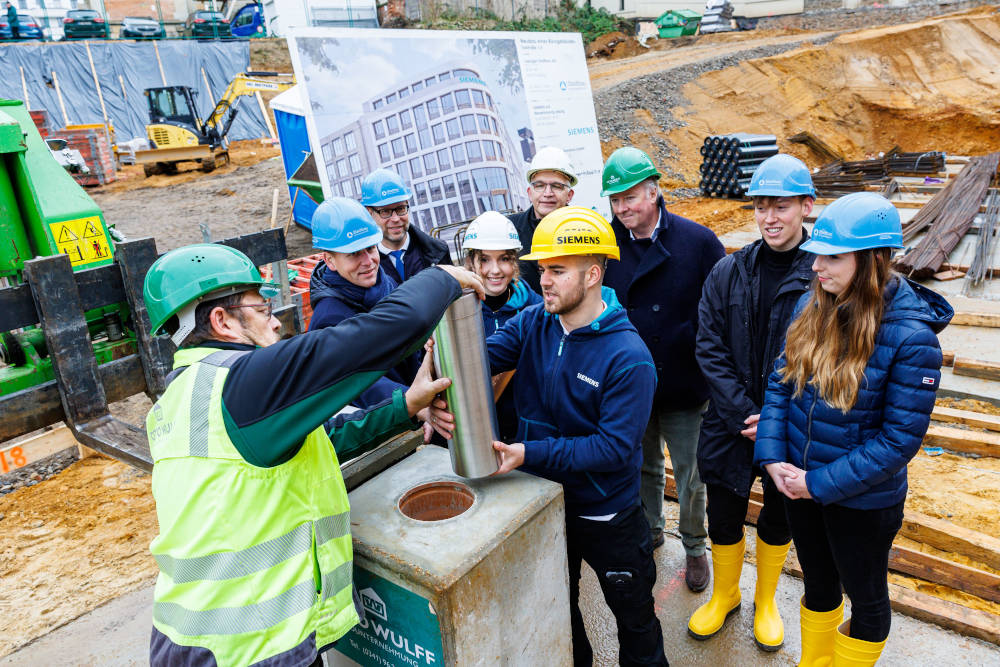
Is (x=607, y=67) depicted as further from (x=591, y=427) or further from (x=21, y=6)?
(x=21, y=6)

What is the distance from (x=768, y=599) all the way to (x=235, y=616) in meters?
2.42

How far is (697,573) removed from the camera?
133 inches

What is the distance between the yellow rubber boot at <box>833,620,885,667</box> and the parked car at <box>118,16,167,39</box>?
3294 cm

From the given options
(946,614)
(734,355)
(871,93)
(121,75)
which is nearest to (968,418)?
(946,614)

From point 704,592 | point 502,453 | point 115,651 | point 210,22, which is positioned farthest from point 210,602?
point 210,22

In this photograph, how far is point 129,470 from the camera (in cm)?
565

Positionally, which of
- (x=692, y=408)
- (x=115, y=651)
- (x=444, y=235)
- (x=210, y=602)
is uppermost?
(x=444, y=235)

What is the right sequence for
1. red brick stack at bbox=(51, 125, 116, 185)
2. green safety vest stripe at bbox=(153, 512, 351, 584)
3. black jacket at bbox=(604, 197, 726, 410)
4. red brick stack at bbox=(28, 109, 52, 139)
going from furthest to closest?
red brick stack at bbox=(28, 109, 52, 139) < red brick stack at bbox=(51, 125, 116, 185) < black jacket at bbox=(604, 197, 726, 410) < green safety vest stripe at bbox=(153, 512, 351, 584)

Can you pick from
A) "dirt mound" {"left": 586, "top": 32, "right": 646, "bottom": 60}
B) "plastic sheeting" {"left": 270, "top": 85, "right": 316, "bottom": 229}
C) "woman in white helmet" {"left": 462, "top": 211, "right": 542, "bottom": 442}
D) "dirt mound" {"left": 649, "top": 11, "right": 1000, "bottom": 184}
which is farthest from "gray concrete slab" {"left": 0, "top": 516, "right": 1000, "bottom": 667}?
"dirt mound" {"left": 586, "top": 32, "right": 646, "bottom": 60}

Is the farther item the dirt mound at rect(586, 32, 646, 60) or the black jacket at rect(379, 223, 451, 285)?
the dirt mound at rect(586, 32, 646, 60)

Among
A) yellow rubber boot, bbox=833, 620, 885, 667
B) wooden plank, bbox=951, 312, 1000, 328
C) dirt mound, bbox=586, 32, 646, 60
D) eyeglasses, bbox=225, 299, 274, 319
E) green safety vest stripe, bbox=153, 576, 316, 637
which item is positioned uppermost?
dirt mound, bbox=586, 32, 646, 60

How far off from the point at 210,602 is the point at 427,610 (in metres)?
0.58

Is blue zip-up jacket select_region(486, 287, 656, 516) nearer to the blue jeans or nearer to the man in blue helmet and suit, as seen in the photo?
the blue jeans

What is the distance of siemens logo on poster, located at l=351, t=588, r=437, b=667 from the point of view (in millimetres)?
1935
